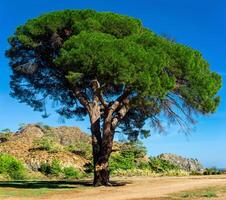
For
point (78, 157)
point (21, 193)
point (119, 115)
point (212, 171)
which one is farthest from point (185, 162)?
point (21, 193)

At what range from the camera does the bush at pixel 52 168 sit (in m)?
36.5

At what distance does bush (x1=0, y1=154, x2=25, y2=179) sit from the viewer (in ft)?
111

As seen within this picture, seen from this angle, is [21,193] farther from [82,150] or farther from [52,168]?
[82,150]

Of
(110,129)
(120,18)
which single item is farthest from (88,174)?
(120,18)

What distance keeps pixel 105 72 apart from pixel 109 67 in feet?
1.03

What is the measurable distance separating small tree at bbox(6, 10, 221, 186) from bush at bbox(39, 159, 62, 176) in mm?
5896

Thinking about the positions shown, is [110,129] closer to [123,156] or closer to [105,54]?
[105,54]

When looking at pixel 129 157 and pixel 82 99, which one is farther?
pixel 129 157

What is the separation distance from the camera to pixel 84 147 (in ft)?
144

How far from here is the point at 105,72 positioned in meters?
22.9

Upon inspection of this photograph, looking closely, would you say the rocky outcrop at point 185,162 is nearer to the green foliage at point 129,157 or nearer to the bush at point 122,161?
the green foliage at point 129,157

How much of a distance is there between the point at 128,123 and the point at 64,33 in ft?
24.7

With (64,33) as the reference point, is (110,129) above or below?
below

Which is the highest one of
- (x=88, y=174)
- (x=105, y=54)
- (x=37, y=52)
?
(x=37, y=52)
